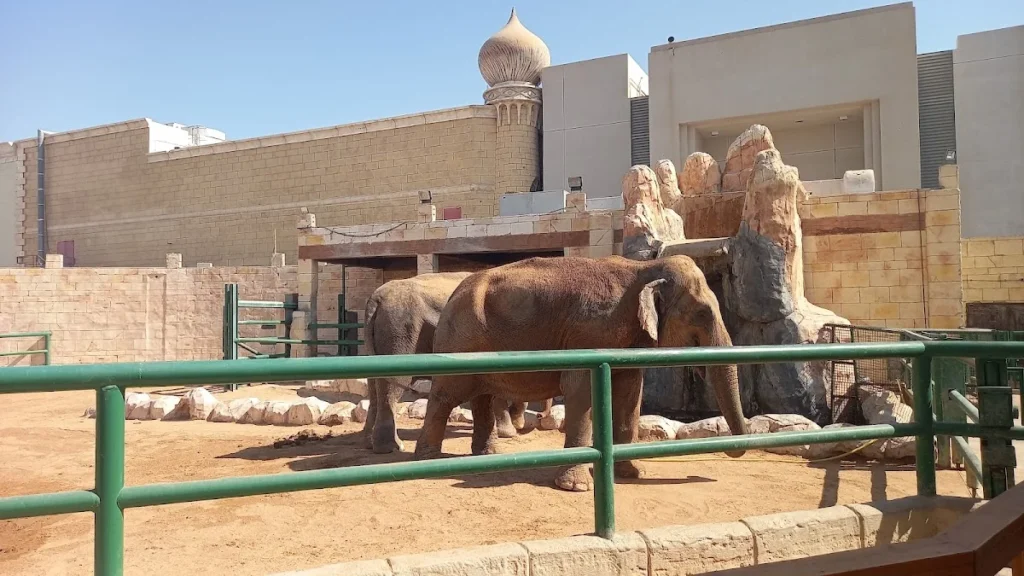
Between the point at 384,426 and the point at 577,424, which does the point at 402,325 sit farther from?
the point at 577,424

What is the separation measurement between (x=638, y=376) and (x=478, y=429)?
1.79 m

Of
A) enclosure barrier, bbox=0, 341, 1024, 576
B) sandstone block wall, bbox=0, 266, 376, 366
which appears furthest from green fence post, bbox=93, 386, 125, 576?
sandstone block wall, bbox=0, 266, 376, 366

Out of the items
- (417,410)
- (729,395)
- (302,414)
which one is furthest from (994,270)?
(302,414)

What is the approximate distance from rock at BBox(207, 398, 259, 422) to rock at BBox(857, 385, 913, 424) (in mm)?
7682

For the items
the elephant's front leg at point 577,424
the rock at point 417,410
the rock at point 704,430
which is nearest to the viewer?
the elephant's front leg at point 577,424

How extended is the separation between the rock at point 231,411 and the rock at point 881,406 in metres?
7.68

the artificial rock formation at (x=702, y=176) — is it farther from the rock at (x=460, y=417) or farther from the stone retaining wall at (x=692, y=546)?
the stone retaining wall at (x=692, y=546)

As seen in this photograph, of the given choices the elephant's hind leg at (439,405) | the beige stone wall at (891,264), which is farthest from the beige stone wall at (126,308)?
the elephant's hind leg at (439,405)

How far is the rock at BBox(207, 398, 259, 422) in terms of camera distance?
9078 mm

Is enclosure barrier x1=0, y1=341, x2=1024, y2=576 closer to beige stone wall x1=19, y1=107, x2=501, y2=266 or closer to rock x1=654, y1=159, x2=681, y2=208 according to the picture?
rock x1=654, y1=159, x2=681, y2=208

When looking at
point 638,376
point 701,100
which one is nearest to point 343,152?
point 701,100

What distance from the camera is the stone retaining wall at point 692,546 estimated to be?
2.26 meters

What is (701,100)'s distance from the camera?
74.6 ft

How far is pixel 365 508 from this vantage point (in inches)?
173
